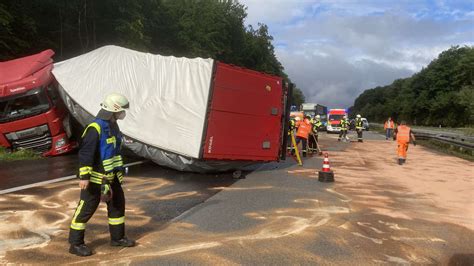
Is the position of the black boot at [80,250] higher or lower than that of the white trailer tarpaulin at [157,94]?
lower

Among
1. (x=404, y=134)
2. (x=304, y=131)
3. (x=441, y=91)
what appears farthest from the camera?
(x=441, y=91)

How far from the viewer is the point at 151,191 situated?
8977mm

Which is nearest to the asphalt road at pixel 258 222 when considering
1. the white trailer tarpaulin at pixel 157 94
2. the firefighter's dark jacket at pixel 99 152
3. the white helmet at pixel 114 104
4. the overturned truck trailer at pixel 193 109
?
the overturned truck trailer at pixel 193 109

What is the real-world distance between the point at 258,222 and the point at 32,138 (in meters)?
9.51

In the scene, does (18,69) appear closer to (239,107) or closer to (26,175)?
(26,175)

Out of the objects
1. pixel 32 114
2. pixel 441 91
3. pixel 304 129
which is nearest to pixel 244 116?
pixel 304 129

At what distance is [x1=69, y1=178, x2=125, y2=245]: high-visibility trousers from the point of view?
4996mm

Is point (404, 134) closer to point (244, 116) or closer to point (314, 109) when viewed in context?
point (244, 116)

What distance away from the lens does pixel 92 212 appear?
16.7 ft

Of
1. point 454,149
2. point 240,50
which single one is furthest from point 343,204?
point 240,50

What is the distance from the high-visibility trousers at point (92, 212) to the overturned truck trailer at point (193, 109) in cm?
451

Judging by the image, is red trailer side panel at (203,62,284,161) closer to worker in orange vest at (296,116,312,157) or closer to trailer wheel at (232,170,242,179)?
trailer wheel at (232,170,242,179)

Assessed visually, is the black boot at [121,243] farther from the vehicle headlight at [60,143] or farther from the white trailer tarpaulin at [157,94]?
the vehicle headlight at [60,143]

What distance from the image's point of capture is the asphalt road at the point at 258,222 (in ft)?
16.9
